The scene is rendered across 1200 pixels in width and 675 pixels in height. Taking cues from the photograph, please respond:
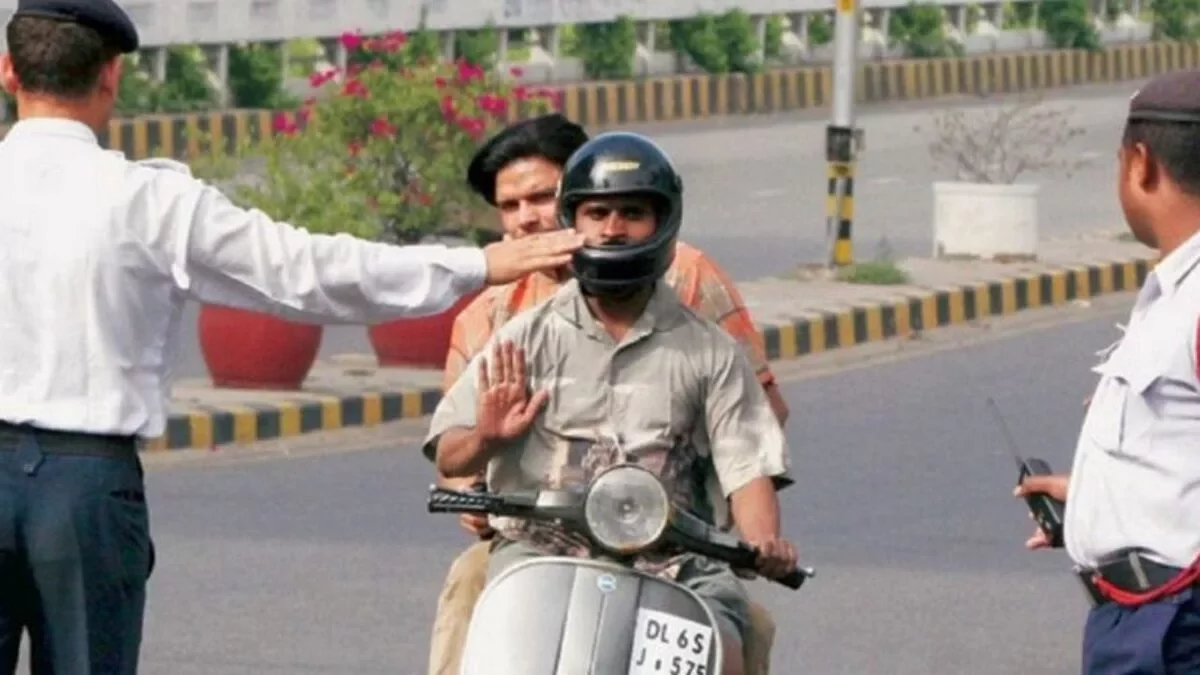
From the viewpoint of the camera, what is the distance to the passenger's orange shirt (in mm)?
5543

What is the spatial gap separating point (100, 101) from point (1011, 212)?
12.4 m

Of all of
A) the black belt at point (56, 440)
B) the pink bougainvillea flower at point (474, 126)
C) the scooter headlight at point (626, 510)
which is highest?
the pink bougainvillea flower at point (474, 126)

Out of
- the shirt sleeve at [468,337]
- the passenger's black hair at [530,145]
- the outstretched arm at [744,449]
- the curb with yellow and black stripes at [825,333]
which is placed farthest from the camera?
the curb with yellow and black stripes at [825,333]

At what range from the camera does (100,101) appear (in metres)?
4.79

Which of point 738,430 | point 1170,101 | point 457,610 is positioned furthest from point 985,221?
point 1170,101

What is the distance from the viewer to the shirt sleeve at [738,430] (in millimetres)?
4945

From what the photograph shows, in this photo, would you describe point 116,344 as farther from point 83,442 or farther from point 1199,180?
point 1199,180

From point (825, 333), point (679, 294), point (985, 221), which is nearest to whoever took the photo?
point (679, 294)

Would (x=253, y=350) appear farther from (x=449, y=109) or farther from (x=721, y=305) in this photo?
(x=721, y=305)

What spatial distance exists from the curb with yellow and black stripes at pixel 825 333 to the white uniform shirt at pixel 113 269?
20.9 feet

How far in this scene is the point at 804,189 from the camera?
69.9 feet

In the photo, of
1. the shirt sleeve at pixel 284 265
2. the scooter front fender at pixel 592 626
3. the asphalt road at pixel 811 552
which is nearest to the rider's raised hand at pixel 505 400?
the shirt sleeve at pixel 284 265

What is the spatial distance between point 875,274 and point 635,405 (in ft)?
36.3

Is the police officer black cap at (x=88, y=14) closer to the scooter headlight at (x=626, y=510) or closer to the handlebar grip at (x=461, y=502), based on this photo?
the handlebar grip at (x=461, y=502)
